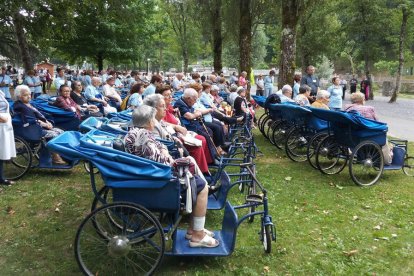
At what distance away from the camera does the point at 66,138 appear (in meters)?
3.86

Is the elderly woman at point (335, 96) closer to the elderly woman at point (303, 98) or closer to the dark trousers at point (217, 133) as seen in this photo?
the elderly woman at point (303, 98)

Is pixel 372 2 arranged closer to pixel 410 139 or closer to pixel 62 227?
pixel 410 139

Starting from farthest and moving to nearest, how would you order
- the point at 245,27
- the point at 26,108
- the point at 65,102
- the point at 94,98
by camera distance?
1. the point at 245,27
2. the point at 94,98
3. the point at 65,102
4. the point at 26,108

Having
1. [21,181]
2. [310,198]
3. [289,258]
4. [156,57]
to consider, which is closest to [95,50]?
[21,181]

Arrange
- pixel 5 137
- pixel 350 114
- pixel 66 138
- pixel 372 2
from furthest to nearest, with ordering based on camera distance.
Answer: pixel 372 2 → pixel 350 114 → pixel 5 137 → pixel 66 138

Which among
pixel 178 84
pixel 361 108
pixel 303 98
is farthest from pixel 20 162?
pixel 178 84

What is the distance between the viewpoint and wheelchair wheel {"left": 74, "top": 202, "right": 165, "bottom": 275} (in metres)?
3.60

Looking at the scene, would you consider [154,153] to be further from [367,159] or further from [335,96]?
[335,96]

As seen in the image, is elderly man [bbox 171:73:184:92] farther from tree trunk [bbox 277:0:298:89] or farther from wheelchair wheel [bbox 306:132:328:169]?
wheelchair wheel [bbox 306:132:328:169]

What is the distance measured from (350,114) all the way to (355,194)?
124 centimetres

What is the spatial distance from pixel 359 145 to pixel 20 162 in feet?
18.4

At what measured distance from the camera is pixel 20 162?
Answer: 7.14 metres

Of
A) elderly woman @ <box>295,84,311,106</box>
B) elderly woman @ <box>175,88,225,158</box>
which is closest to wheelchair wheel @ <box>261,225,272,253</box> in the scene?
elderly woman @ <box>175,88,225,158</box>

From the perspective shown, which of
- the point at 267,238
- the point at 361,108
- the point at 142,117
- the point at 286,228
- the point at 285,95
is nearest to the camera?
the point at 142,117
